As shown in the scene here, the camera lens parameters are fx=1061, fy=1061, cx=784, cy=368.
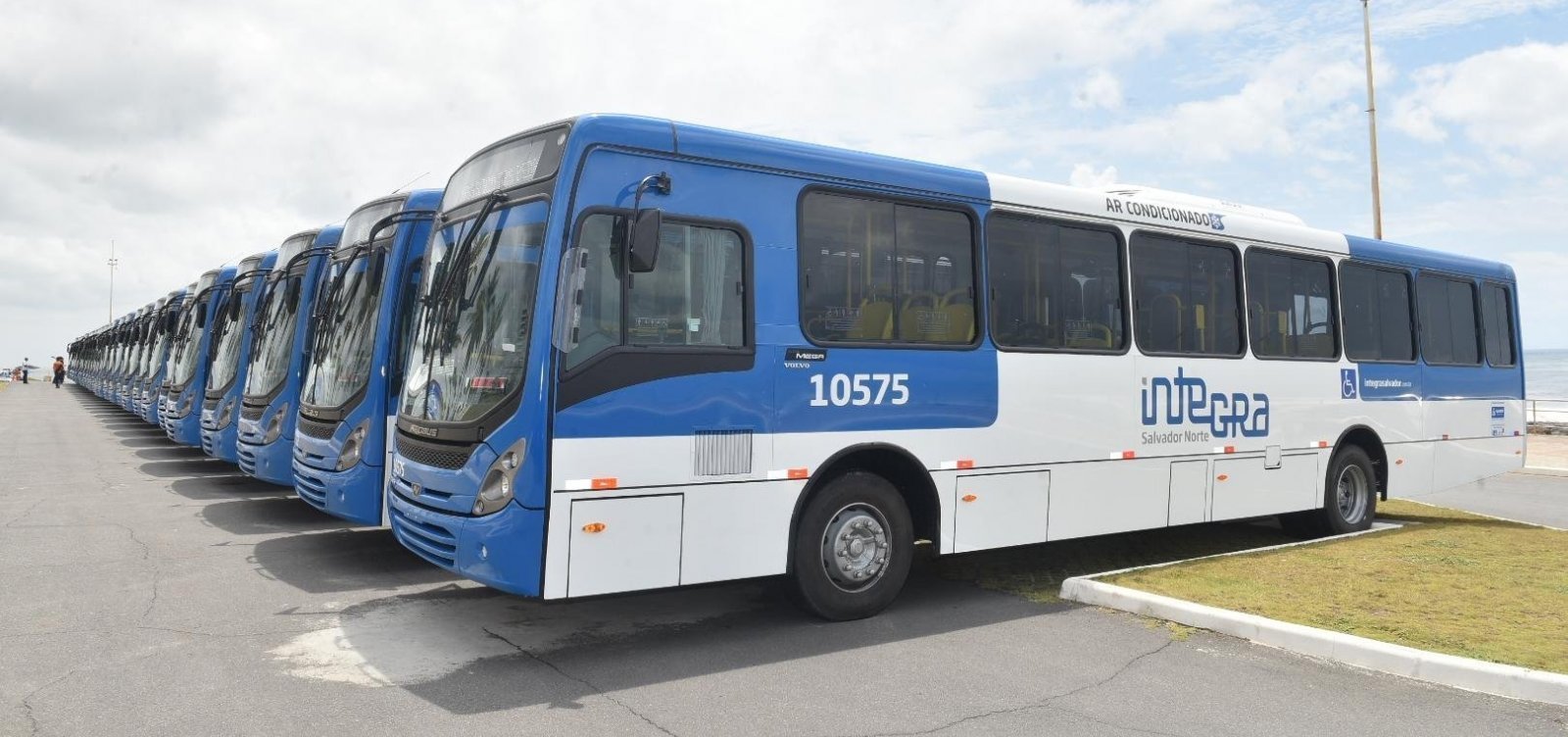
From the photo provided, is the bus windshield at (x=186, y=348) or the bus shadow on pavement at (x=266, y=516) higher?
the bus windshield at (x=186, y=348)

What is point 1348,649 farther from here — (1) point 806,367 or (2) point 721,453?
(2) point 721,453

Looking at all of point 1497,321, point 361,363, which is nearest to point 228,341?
point 361,363

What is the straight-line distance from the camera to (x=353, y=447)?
29.4 ft

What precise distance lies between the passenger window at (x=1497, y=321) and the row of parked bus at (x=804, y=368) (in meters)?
2.45

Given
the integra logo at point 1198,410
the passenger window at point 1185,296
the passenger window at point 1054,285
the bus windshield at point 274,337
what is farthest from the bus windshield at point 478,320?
the bus windshield at point 274,337

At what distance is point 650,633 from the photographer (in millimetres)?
6719

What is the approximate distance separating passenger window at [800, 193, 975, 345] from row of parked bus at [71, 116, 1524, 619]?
0.07ft

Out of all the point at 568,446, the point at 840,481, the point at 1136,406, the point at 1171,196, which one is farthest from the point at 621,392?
the point at 1171,196

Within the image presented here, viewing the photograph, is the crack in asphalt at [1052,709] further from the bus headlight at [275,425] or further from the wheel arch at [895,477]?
the bus headlight at [275,425]

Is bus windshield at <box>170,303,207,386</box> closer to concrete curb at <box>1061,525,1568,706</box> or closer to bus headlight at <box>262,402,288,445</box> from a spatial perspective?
bus headlight at <box>262,402,288,445</box>

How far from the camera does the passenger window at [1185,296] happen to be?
889cm

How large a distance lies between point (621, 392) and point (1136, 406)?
15.4ft

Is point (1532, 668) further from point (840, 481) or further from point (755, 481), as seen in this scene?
point (755, 481)

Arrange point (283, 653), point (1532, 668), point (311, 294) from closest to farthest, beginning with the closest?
point (1532, 668) → point (283, 653) → point (311, 294)
